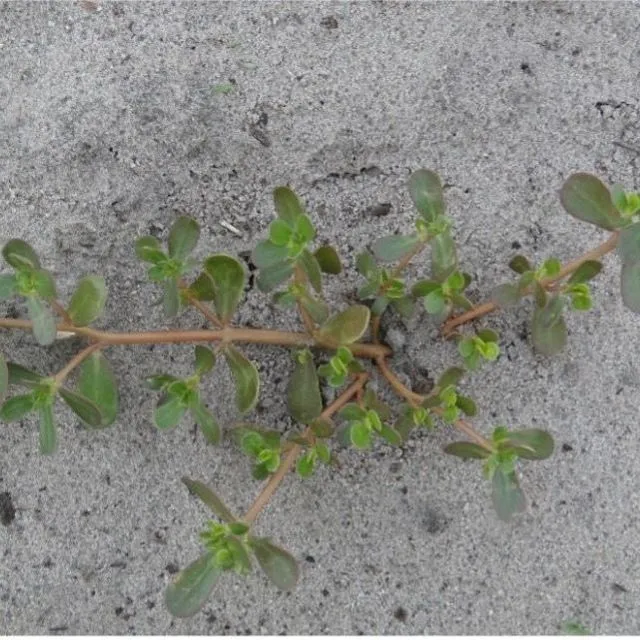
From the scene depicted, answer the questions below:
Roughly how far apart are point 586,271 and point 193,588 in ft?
2.08

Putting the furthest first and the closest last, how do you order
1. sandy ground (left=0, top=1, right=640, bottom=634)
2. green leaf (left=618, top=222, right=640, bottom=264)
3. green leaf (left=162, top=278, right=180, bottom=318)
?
sandy ground (left=0, top=1, right=640, bottom=634)
green leaf (left=162, top=278, right=180, bottom=318)
green leaf (left=618, top=222, right=640, bottom=264)

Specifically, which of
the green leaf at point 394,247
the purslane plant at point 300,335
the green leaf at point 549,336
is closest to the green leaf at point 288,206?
the purslane plant at point 300,335

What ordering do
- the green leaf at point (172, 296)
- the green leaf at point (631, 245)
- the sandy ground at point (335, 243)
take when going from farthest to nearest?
the sandy ground at point (335, 243) → the green leaf at point (172, 296) → the green leaf at point (631, 245)

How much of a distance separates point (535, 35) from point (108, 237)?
2.43 ft

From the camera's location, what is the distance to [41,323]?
48.9 inches

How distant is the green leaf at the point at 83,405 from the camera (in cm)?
131

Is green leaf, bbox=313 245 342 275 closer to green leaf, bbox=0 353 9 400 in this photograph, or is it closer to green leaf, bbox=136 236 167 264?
green leaf, bbox=136 236 167 264

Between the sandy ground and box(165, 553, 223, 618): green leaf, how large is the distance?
25 cm

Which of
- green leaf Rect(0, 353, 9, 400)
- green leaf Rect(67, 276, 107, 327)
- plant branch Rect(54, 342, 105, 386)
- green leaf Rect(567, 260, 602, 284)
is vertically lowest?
plant branch Rect(54, 342, 105, 386)

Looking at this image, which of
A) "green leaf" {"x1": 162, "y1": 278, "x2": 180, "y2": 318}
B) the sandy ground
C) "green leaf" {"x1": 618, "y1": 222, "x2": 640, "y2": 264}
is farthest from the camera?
the sandy ground

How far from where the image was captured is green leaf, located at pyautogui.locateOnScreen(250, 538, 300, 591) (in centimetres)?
128

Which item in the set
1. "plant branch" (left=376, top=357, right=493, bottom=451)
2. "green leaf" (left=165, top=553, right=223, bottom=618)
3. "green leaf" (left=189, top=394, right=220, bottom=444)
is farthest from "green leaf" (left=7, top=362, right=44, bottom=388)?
"plant branch" (left=376, top=357, right=493, bottom=451)

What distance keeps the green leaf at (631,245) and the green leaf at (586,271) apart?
5 cm

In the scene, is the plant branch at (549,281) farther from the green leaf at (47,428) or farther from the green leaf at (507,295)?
the green leaf at (47,428)
